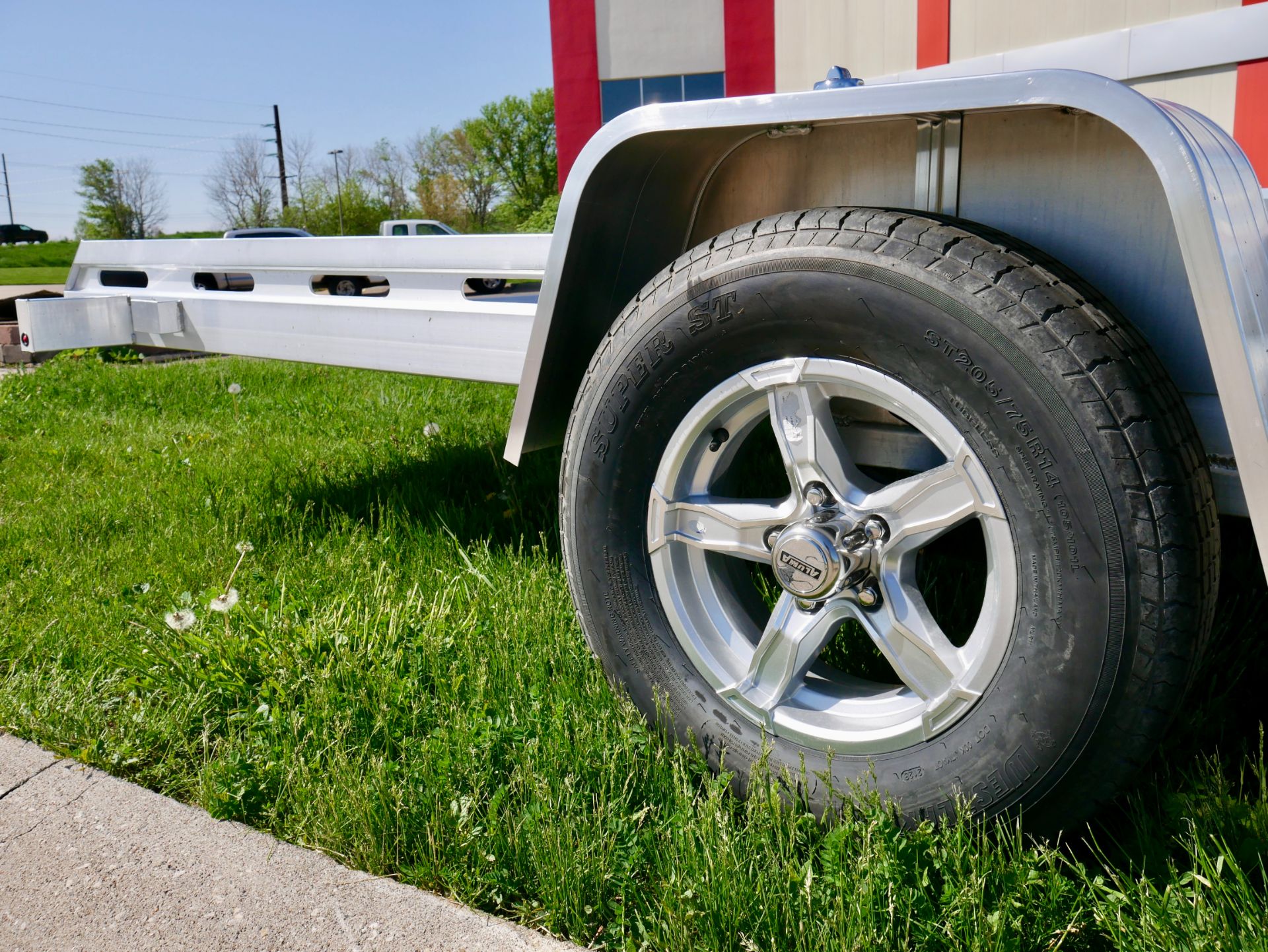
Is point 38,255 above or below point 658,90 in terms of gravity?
above

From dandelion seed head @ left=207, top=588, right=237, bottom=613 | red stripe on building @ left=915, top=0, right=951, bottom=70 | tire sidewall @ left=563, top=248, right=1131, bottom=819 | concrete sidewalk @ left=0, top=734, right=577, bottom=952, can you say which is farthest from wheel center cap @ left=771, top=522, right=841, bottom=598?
dandelion seed head @ left=207, top=588, right=237, bottom=613

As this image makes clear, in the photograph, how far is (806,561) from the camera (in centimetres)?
183

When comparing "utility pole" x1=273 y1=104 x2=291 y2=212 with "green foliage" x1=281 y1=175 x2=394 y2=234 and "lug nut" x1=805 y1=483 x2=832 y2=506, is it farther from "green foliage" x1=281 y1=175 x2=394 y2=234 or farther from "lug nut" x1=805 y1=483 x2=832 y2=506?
"lug nut" x1=805 y1=483 x2=832 y2=506

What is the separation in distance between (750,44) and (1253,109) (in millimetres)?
1458

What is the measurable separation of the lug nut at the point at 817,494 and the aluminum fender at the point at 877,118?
25.3 inches

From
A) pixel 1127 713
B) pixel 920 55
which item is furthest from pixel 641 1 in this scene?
pixel 1127 713

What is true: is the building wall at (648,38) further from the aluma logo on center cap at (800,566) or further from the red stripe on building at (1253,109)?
the aluma logo on center cap at (800,566)

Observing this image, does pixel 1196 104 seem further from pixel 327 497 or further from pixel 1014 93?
pixel 327 497

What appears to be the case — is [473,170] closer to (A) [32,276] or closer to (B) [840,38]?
(A) [32,276]

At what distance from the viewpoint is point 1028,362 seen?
5.13 ft

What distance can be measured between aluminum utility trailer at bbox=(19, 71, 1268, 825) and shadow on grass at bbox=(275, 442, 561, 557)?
1136 millimetres

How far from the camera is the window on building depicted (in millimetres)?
3320

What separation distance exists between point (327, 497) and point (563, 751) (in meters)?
2.31

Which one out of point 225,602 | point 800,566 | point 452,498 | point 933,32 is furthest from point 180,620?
point 933,32
